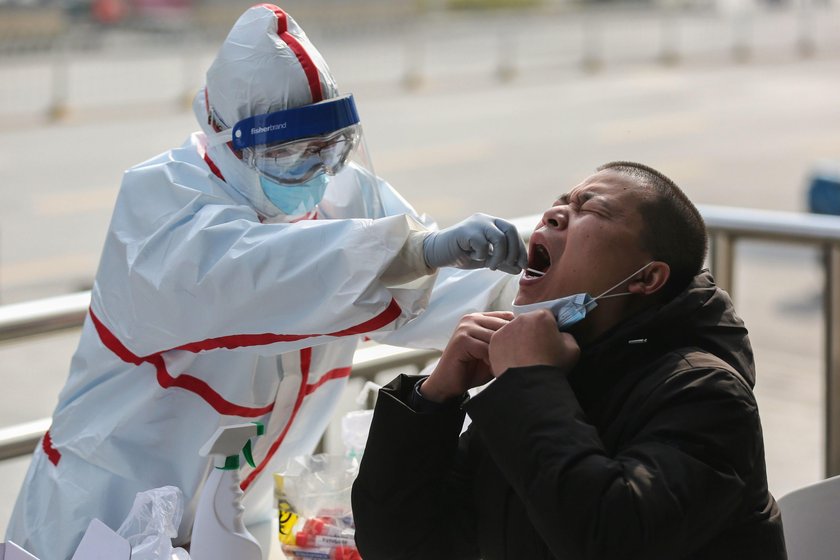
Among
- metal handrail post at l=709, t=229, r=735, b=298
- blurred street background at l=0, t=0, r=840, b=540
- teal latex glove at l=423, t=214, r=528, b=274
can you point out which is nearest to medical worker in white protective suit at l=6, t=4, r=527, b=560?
teal latex glove at l=423, t=214, r=528, b=274

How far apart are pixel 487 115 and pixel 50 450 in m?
13.2

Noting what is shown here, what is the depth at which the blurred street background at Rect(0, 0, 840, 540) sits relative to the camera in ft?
25.0

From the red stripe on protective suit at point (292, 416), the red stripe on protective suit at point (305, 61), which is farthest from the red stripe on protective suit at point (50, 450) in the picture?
the red stripe on protective suit at point (305, 61)

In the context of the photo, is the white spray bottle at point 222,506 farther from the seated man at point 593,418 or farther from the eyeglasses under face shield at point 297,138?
the eyeglasses under face shield at point 297,138

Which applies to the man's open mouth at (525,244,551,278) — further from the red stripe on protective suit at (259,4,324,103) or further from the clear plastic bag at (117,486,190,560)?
the clear plastic bag at (117,486,190,560)

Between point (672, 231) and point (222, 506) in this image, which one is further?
point (222, 506)

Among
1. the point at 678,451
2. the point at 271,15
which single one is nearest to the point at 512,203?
the point at 271,15

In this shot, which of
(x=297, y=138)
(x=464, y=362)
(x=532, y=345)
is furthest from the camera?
(x=297, y=138)

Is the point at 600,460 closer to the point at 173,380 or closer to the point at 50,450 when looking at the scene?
the point at 173,380

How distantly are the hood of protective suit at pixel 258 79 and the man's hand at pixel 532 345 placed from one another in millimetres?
763

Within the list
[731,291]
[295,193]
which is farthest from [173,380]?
[731,291]

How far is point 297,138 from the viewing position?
7.57ft

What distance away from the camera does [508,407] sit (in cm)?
172

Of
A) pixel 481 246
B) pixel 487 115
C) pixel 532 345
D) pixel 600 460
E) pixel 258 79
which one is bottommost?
pixel 487 115
